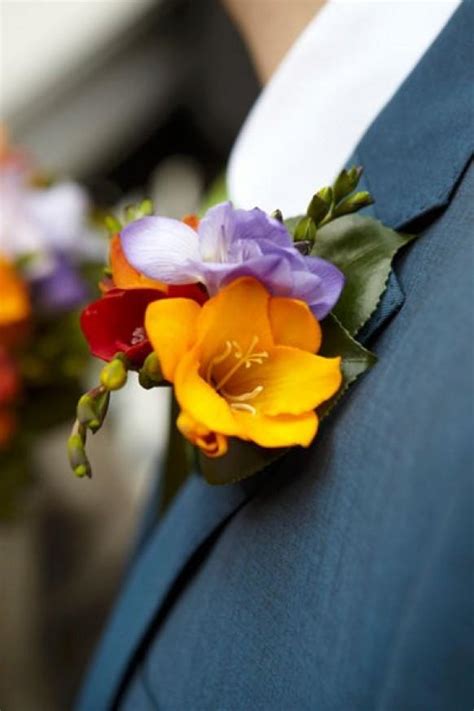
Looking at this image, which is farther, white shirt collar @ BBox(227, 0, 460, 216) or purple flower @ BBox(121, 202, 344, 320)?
white shirt collar @ BBox(227, 0, 460, 216)

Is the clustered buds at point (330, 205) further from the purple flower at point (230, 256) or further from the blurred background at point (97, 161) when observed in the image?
the blurred background at point (97, 161)

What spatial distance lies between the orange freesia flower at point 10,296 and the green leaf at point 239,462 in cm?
42

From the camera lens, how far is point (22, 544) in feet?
3.55

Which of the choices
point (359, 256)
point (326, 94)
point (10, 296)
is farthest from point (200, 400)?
point (10, 296)

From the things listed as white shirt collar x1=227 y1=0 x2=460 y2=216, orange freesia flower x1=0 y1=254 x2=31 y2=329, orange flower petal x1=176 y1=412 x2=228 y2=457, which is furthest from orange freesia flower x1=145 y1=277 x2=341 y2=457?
orange freesia flower x1=0 y1=254 x2=31 y2=329

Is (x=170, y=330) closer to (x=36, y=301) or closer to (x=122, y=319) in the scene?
(x=122, y=319)

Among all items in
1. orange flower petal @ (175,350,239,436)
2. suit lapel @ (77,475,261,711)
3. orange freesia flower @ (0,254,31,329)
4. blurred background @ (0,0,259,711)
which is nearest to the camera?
orange flower petal @ (175,350,239,436)

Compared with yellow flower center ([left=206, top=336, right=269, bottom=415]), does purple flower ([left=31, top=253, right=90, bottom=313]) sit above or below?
below

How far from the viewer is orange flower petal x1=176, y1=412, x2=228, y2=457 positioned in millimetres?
406

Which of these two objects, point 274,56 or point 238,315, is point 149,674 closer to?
point 238,315

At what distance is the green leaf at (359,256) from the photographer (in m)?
0.45

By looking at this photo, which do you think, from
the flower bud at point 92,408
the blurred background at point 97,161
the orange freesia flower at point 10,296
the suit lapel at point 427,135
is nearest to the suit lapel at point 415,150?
the suit lapel at point 427,135

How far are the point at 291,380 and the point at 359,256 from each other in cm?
8

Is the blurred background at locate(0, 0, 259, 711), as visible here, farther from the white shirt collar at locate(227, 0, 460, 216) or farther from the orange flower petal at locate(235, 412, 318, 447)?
the orange flower petal at locate(235, 412, 318, 447)
